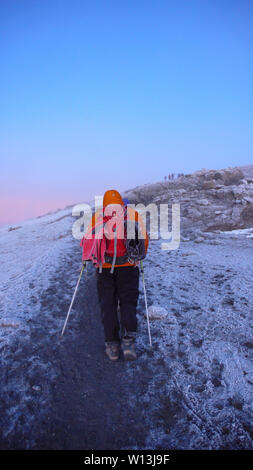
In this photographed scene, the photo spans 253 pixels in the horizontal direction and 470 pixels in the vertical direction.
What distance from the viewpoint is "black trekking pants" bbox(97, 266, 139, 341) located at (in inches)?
187

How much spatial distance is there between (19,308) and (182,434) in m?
4.40

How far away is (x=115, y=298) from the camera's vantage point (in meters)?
4.98

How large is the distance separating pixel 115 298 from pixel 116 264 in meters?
0.70

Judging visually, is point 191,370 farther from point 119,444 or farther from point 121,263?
point 121,263

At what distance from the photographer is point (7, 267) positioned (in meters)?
11.6

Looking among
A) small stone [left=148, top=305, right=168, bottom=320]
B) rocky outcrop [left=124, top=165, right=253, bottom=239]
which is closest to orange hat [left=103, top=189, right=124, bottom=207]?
small stone [left=148, top=305, right=168, bottom=320]

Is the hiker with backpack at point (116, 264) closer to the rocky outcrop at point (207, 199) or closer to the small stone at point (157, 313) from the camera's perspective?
the small stone at point (157, 313)

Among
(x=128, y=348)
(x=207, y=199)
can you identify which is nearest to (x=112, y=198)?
(x=128, y=348)

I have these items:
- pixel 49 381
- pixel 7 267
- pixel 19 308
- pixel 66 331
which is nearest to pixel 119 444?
pixel 49 381

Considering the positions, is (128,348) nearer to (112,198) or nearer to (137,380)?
(137,380)

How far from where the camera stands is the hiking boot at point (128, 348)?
15.3 ft

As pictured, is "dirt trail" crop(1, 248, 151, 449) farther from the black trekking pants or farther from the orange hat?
the orange hat

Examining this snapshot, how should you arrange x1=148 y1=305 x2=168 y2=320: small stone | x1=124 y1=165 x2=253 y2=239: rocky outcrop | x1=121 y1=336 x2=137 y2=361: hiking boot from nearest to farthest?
1. x1=121 y1=336 x2=137 y2=361: hiking boot
2. x1=148 y1=305 x2=168 y2=320: small stone
3. x1=124 y1=165 x2=253 y2=239: rocky outcrop

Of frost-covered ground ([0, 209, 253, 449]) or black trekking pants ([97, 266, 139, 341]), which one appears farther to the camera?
black trekking pants ([97, 266, 139, 341])
